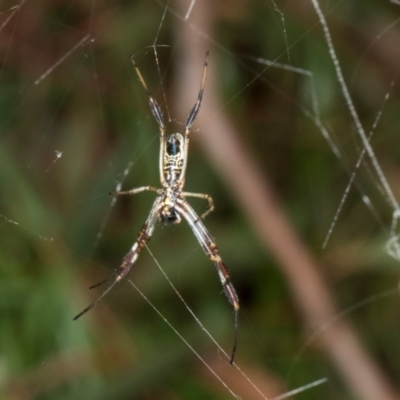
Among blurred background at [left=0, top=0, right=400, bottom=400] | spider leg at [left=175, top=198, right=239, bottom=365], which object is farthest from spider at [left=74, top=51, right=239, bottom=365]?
blurred background at [left=0, top=0, right=400, bottom=400]

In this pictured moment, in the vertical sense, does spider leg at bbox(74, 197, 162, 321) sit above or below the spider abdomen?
below

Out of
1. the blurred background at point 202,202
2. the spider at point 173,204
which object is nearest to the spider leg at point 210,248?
the spider at point 173,204

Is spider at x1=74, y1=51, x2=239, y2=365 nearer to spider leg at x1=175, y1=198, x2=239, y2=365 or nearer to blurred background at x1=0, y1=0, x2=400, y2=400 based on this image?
spider leg at x1=175, y1=198, x2=239, y2=365

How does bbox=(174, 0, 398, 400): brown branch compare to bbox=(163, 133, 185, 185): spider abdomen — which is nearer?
bbox=(163, 133, 185, 185): spider abdomen

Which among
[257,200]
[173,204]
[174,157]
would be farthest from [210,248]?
[257,200]

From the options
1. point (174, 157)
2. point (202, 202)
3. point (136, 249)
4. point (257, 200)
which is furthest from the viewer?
point (202, 202)

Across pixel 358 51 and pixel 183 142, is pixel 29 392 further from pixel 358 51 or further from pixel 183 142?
pixel 358 51

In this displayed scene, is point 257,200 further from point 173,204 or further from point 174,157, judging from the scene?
point 174,157

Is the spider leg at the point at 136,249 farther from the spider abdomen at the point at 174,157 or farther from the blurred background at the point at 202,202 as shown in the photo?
the blurred background at the point at 202,202
